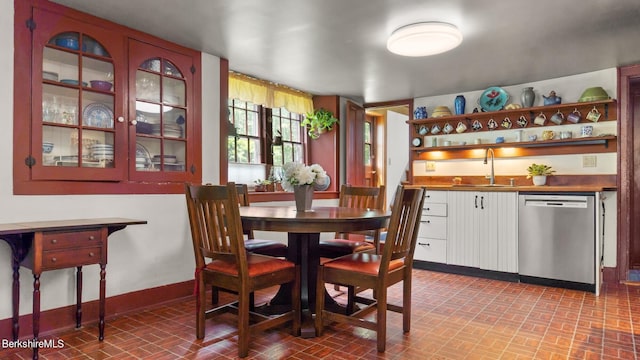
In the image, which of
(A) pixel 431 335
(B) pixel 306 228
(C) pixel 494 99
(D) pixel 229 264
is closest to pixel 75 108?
(D) pixel 229 264

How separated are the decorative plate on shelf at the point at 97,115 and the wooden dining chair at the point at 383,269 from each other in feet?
6.30

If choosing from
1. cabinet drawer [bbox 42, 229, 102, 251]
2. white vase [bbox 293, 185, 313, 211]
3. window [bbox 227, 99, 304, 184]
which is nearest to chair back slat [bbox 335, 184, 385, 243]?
white vase [bbox 293, 185, 313, 211]

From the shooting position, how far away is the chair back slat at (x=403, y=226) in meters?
2.30

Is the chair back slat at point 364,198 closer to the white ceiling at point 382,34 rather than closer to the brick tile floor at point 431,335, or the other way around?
the brick tile floor at point 431,335

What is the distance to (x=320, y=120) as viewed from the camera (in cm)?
525

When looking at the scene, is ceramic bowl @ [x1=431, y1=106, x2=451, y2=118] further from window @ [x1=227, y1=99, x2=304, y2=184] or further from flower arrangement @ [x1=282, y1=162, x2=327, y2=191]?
flower arrangement @ [x1=282, y1=162, x2=327, y2=191]

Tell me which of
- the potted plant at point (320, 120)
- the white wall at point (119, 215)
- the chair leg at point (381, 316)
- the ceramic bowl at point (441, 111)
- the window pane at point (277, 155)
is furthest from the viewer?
the potted plant at point (320, 120)

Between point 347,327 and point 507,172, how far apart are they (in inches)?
125

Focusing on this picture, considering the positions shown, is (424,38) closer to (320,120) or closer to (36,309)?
(320,120)

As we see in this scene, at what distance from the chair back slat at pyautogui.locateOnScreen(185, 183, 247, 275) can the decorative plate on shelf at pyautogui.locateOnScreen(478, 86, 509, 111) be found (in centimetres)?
370

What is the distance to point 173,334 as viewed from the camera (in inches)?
102

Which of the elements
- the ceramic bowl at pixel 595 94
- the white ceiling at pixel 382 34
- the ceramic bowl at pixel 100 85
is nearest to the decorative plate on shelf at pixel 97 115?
the ceramic bowl at pixel 100 85

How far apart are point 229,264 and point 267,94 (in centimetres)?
266

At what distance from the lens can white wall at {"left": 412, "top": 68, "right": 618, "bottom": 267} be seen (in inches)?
162
